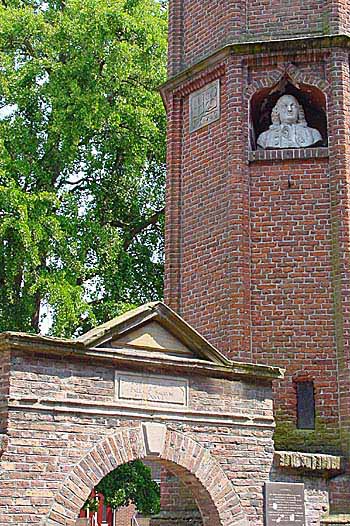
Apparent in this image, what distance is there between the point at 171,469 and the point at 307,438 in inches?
110

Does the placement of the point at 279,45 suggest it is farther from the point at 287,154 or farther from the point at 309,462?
the point at 309,462

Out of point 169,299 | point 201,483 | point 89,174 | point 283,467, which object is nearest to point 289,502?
point 283,467

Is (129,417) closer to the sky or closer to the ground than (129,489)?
closer to the sky

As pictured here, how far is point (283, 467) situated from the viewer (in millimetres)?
10773

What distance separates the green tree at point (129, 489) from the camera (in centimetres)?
1705

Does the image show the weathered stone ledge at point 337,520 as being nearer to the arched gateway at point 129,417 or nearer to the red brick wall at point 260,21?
the arched gateway at point 129,417

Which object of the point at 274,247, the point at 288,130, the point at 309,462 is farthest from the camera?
the point at 288,130

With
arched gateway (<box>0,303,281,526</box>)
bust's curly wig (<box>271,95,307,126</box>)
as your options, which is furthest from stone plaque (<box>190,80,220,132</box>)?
arched gateway (<box>0,303,281,526</box>)

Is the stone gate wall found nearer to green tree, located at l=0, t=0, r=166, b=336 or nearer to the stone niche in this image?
the stone niche

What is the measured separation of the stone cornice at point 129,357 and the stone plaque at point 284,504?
1.37 m

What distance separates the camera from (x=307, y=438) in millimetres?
12023

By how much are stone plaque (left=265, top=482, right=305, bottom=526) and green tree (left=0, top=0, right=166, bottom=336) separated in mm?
6939

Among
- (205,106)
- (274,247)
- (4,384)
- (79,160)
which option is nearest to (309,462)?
(274,247)

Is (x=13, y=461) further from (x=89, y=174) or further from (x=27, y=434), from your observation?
(x=89, y=174)
